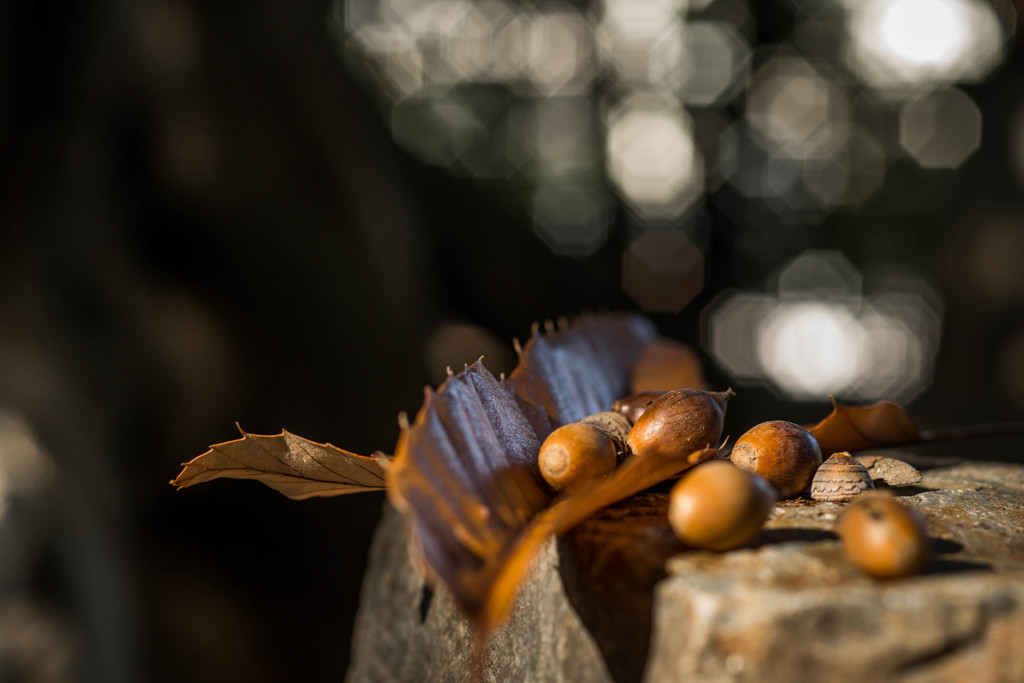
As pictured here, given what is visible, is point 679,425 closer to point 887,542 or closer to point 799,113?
point 887,542

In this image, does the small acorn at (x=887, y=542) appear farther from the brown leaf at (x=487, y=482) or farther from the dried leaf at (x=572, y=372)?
the dried leaf at (x=572, y=372)

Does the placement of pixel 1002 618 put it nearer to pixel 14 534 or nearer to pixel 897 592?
pixel 897 592

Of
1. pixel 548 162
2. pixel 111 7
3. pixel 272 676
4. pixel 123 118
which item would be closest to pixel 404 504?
pixel 272 676

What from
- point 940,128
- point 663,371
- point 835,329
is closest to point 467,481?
point 663,371

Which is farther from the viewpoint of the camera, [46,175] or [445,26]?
[445,26]

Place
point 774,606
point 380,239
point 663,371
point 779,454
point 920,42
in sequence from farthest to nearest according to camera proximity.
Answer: point 920,42 → point 380,239 → point 663,371 → point 779,454 → point 774,606
